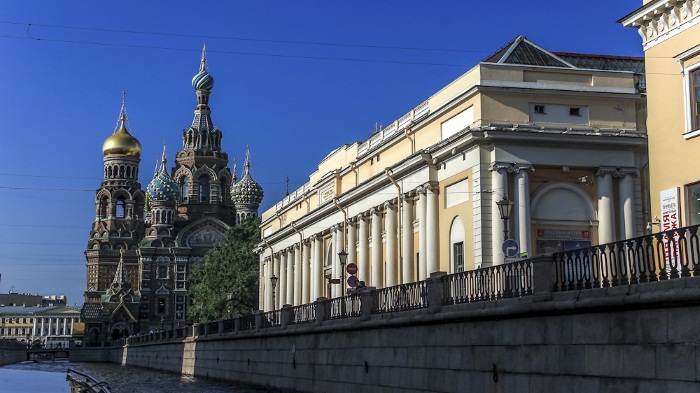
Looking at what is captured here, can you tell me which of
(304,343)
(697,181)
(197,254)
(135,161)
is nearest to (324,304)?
(304,343)

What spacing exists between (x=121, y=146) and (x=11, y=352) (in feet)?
163

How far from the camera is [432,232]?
134ft

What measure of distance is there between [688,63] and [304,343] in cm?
1754

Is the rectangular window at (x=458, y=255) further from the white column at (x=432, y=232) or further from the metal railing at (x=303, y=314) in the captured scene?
the metal railing at (x=303, y=314)

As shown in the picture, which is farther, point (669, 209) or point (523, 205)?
point (523, 205)

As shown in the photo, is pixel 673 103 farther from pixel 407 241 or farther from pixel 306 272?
pixel 306 272

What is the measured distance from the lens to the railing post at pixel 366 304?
3077 cm

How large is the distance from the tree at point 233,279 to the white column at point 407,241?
3989 centimetres

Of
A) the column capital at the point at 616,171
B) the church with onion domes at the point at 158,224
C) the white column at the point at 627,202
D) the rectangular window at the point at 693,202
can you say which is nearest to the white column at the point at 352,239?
the column capital at the point at 616,171

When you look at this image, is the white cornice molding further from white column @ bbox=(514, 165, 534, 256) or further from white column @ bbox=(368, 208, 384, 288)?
white column @ bbox=(368, 208, 384, 288)

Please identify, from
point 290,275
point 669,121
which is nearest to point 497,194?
point 669,121

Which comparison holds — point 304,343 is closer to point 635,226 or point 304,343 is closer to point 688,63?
point 635,226

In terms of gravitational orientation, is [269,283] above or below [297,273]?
above

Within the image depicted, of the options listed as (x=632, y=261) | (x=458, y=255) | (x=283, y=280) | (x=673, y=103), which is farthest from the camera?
(x=283, y=280)
